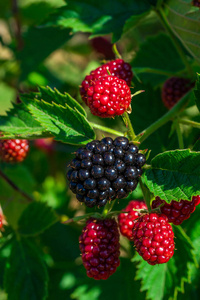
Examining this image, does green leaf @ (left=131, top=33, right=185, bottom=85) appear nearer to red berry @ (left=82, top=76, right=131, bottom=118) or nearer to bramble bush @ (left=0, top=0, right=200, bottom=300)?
bramble bush @ (left=0, top=0, right=200, bottom=300)

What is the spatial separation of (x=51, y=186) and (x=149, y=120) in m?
1.04

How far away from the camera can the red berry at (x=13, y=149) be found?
5.44 feet

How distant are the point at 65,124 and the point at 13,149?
54 centimetres

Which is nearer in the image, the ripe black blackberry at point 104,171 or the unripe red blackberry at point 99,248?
the ripe black blackberry at point 104,171

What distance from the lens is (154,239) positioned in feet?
3.66

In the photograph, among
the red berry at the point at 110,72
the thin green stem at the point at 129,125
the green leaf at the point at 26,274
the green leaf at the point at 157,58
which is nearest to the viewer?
the thin green stem at the point at 129,125

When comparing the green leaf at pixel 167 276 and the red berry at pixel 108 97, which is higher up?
the red berry at pixel 108 97

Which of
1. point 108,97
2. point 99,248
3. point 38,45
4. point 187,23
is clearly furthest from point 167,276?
point 38,45

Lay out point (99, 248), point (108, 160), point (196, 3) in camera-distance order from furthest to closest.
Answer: point (196, 3), point (99, 248), point (108, 160)

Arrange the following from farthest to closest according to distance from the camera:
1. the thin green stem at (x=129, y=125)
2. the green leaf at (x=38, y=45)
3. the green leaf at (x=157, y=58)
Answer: the green leaf at (x=38, y=45) < the green leaf at (x=157, y=58) < the thin green stem at (x=129, y=125)

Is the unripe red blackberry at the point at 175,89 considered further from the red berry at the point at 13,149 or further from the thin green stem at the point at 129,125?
the red berry at the point at 13,149

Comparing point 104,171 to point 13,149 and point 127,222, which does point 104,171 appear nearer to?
point 127,222

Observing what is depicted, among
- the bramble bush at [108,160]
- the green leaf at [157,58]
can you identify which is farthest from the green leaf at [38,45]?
the green leaf at [157,58]

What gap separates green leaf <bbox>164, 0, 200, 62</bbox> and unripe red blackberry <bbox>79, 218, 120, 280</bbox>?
→ 30.2 inches
